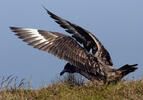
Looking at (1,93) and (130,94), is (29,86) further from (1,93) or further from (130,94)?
(130,94)

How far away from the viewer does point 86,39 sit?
9.55m

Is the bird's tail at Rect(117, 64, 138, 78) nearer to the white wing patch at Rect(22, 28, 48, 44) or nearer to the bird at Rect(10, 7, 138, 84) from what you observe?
the bird at Rect(10, 7, 138, 84)

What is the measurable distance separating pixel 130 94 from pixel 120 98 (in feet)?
1.41

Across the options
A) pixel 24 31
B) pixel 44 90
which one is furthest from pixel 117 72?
pixel 24 31

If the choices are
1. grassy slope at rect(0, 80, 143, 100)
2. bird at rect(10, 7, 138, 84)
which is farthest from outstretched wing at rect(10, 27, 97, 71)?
grassy slope at rect(0, 80, 143, 100)

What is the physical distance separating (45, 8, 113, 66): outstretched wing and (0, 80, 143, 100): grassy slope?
2.31ft

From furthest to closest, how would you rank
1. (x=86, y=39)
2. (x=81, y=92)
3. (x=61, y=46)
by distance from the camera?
(x=86, y=39)
(x=61, y=46)
(x=81, y=92)

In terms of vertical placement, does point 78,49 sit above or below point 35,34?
below

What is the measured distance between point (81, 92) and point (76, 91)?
148mm

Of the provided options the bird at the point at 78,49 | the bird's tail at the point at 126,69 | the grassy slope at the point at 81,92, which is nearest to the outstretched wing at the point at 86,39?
the bird at the point at 78,49

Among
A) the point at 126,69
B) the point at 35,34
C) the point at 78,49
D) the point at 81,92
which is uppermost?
the point at 35,34

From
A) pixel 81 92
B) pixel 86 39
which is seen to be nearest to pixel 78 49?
pixel 86 39

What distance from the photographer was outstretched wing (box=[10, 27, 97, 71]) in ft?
30.2

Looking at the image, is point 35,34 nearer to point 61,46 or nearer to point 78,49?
point 61,46
